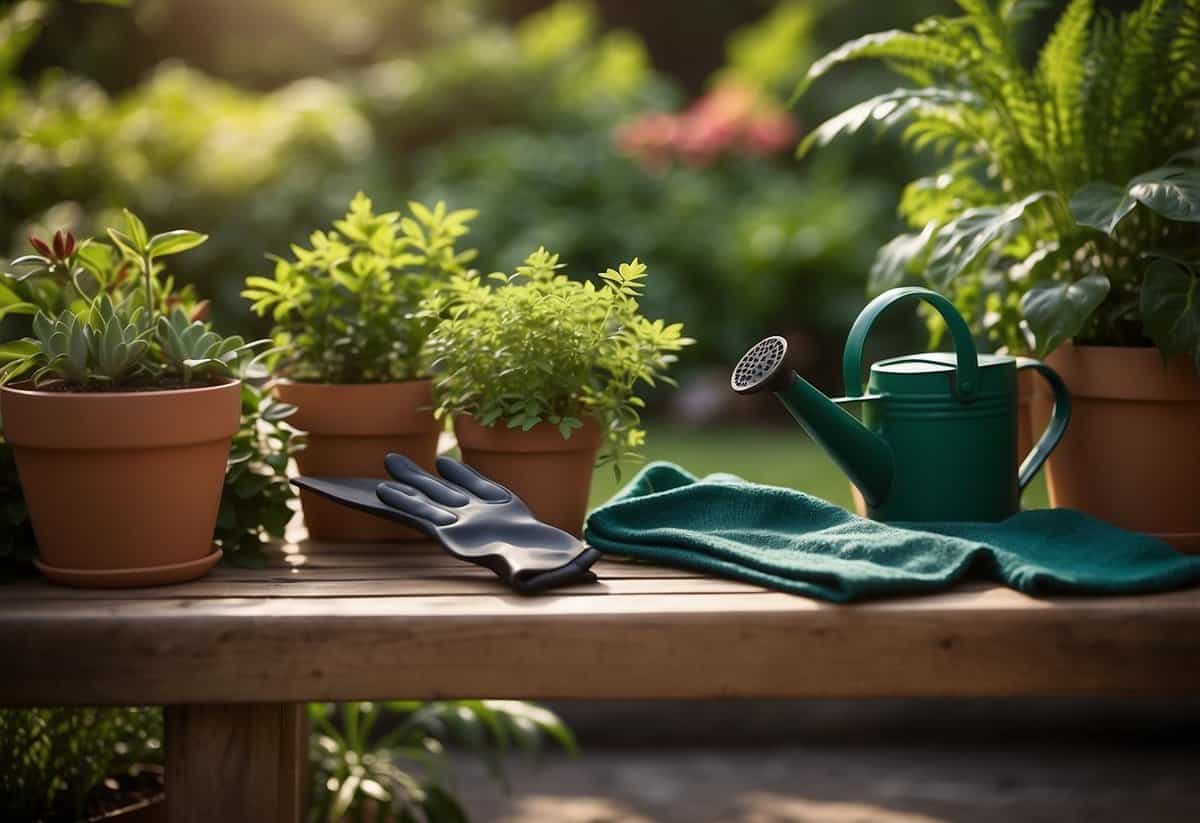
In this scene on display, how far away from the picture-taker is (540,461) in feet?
5.49

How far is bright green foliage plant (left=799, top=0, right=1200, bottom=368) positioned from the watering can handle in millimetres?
81

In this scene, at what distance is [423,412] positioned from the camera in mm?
1771

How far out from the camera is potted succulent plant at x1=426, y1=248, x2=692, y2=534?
164 cm

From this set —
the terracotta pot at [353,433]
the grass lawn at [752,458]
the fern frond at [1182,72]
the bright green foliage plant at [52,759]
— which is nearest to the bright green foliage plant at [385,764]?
the bright green foliage plant at [52,759]

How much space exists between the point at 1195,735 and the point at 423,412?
7.78ft

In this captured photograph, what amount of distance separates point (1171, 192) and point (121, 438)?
4.32 feet

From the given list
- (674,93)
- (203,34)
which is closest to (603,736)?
(674,93)

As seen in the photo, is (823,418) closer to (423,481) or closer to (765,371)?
(765,371)

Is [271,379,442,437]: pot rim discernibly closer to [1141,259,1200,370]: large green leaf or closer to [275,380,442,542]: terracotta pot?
[275,380,442,542]: terracotta pot

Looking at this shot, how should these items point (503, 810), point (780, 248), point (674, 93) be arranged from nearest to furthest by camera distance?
point (503, 810), point (780, 248), point (674, 93)

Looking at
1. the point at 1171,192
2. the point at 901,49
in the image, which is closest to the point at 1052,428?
the point at 1171,192

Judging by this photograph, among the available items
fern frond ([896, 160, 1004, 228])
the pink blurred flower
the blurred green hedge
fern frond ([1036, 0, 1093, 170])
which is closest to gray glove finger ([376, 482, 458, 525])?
fern frond ([896, 160, 1004, 228])

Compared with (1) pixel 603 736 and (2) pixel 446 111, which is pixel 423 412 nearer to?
(1) pixel 603 736

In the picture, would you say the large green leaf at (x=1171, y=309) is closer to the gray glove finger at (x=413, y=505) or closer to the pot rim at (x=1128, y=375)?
the pot rim at (x=1128, y=375)
